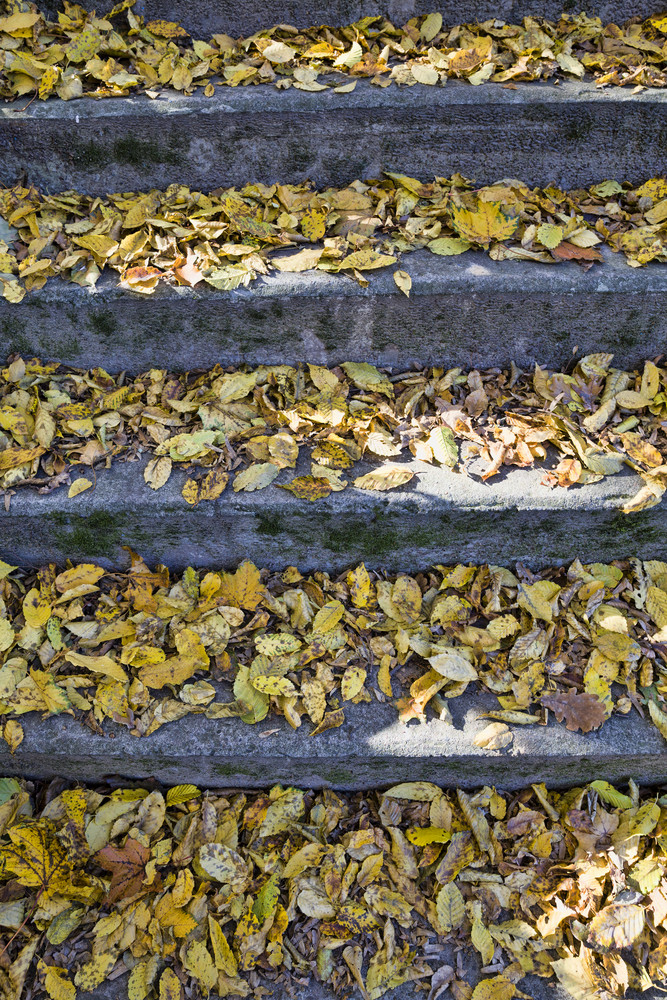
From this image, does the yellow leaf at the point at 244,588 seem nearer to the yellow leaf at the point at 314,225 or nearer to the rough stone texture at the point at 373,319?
the rough stone texture at the point at 373,319

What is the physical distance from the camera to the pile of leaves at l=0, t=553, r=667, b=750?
6.27 ft

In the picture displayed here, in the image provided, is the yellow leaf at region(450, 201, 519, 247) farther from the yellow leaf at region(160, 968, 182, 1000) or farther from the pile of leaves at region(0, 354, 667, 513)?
the yellow leaf at region(160, 968, 182, 1000)

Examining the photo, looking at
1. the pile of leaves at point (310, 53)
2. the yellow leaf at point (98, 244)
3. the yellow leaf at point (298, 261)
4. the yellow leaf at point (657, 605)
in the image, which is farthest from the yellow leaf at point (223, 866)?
the pile of leaves at point (310, 53)

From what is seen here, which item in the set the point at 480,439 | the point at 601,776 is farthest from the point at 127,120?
the point at 601,776

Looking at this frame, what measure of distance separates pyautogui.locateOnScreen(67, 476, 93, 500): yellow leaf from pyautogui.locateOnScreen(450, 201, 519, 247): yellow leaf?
5.33 feet

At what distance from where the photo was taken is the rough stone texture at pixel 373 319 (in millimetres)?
2057

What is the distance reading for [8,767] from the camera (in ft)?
6.62

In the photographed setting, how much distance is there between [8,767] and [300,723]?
102 centimetres

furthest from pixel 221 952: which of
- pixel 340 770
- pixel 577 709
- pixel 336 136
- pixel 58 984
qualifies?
pixel 336 136

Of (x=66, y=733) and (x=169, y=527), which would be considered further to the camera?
(x=169, y=527)

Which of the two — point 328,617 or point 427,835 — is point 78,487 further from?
point 427,835

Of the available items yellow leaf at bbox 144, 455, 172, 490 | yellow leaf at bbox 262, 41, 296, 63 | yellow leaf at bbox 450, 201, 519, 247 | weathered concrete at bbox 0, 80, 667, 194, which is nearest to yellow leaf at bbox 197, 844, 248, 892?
yellow leaf at bbox 144, 455, 172, 490

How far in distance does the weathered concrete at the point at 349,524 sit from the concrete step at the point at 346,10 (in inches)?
78.9

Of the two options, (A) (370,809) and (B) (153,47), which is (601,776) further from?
(B) (153,47)
